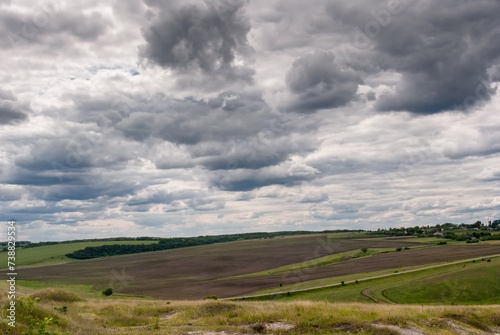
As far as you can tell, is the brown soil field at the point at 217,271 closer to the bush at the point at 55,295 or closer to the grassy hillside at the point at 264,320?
the bush at the point at 55,295

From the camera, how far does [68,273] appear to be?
6407 inches

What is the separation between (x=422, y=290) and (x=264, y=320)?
195 feet

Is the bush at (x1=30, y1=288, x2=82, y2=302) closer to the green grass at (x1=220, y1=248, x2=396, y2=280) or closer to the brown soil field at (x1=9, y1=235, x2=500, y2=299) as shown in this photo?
the brown soil field at (x1=9, y1=235, x2=500, y2=299)

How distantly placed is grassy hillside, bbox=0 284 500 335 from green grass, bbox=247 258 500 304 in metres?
39.9


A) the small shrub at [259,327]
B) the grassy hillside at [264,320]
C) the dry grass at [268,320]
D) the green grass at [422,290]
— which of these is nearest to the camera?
the grassy hillside at [264,320]

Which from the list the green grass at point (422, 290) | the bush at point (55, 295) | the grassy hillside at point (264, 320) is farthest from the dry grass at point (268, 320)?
the green grass at point (422, 290)

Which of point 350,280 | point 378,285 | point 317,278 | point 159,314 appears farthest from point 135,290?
point 159,314

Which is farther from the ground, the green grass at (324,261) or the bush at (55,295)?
the bush at (55,295)

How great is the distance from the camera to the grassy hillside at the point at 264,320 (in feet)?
82.5

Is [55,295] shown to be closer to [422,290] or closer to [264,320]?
[264,320]

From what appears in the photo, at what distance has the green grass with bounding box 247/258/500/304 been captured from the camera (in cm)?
6981

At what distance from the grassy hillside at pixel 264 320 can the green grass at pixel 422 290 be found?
39891 millimetres

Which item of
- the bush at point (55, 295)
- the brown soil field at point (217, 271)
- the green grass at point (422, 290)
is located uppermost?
the bush at point (55, 295)

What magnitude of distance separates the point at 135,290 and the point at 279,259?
7329 cm
